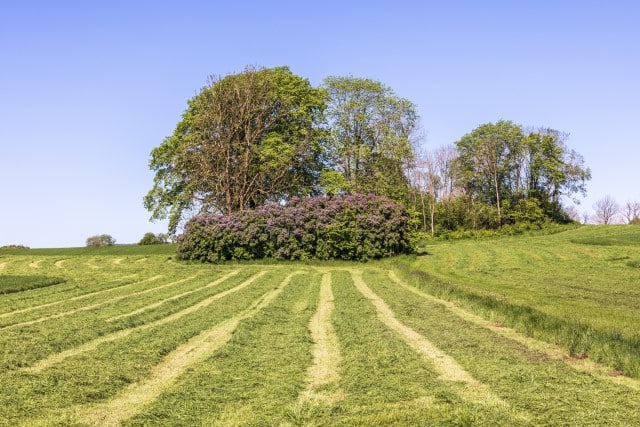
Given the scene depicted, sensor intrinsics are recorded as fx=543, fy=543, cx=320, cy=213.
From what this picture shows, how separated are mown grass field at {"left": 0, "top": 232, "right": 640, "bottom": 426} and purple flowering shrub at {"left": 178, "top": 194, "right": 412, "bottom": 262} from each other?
1635cm

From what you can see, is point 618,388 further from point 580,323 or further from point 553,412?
point 580,323

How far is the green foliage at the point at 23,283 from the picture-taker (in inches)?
885

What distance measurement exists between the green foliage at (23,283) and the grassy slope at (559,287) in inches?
651

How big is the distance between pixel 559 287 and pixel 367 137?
31.3 m

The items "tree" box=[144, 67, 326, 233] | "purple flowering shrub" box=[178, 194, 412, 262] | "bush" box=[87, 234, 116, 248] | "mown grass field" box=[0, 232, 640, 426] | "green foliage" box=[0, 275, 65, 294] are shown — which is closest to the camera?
"mown grass field" box=[0, 232, 640, 426]

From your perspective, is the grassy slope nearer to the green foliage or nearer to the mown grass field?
the mown grass field

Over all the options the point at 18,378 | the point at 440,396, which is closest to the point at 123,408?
the point at 18,378

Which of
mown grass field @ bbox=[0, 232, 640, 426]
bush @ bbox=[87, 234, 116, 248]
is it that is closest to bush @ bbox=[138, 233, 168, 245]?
bush @ bbox=[87, 234, 116, 248]

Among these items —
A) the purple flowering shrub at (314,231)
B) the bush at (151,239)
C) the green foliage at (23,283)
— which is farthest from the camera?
the bush at (151,239)

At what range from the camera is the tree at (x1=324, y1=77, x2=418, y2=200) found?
1927 inches

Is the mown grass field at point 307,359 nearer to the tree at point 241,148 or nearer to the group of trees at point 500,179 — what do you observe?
the tree at point 241,148

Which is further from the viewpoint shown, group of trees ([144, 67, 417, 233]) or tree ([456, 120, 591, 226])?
tree ([456, 120, 591, 226])

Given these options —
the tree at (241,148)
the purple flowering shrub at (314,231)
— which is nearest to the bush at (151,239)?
the tree at (241,148)

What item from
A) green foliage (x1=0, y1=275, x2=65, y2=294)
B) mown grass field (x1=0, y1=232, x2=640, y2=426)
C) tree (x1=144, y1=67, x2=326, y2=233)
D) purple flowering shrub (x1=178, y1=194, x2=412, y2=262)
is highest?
tree (x1=144, y1=67, x2=326, y2=233)
